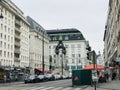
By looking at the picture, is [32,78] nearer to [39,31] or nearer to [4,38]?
[4,38]

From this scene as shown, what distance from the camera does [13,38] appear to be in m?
90.5

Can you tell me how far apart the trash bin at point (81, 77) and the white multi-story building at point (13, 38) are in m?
44.2

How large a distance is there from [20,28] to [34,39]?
17.4 m

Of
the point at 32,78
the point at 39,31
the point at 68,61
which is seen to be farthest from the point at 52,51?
the point at 32,78

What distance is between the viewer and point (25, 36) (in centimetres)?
10344

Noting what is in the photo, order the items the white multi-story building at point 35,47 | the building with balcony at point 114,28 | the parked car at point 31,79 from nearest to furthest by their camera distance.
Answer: the building with balcony at point 114,28
the parked car at point 31,79
the white multi-story building at point 35,47

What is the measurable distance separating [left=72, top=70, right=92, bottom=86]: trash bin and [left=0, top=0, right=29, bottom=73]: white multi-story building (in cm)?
4424

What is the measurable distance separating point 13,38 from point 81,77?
2158 inches

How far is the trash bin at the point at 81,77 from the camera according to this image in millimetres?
37397

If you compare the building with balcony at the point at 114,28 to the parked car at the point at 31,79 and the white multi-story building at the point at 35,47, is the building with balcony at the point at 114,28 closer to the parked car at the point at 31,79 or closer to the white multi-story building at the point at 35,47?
the parked car at the point at 31,79

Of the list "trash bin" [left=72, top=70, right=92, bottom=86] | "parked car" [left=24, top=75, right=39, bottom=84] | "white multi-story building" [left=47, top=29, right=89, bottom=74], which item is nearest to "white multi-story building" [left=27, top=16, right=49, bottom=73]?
"white multi-story building" [left=47, top=29, right=89, bottom=74]

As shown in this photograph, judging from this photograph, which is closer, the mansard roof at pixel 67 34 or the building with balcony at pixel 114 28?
the building with balcony at pixel 114 28

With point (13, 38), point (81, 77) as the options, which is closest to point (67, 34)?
point (13, 38)

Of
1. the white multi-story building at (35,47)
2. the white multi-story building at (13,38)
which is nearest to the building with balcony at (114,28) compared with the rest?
the white multi-story building at (13,38)
